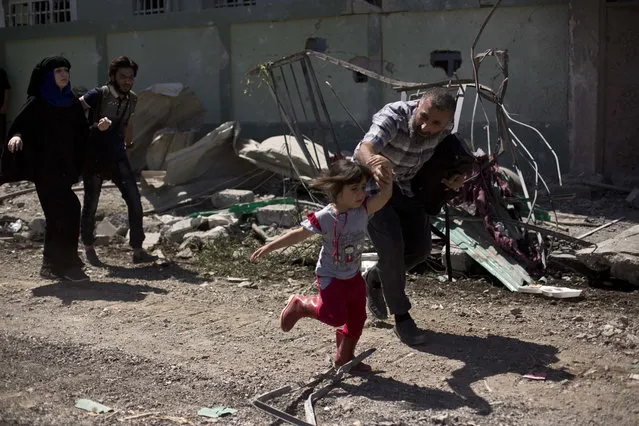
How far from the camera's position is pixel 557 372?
13.8ft

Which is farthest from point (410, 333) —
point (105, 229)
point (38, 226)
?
point (38, 226)

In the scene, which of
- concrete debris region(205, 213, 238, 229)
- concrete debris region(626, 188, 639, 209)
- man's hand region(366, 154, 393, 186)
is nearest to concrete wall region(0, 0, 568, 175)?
concrete debris region(626, 188, 639, 209)

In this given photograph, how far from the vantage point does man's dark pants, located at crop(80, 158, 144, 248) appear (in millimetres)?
7047

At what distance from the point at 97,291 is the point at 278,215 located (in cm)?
239

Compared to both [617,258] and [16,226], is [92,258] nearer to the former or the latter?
[16,226]

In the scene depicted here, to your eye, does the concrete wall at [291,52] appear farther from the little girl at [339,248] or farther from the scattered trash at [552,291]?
the little girl at [339,248]

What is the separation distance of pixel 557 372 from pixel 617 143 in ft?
21.0

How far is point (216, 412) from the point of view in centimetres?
381

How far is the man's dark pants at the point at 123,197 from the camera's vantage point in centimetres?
705

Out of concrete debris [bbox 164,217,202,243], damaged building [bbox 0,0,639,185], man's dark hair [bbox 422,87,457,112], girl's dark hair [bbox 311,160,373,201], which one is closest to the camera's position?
girl's dark hair [bbox 311,160,373,201]

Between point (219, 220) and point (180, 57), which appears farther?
point (180, 57)

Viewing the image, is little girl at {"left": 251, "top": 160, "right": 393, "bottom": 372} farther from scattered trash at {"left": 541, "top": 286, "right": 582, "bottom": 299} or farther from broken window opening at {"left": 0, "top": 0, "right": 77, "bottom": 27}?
broken window opening at {"left": 0, "top": 0, "right": 77, "bottom": 27}

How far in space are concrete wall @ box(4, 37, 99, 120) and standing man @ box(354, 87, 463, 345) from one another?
979 cm

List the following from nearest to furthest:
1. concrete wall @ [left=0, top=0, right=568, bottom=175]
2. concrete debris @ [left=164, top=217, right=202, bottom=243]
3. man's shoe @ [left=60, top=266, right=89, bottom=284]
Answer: man's shoe @ [left=60, top=266, right=89, bottom=284]
concrete debris @ [left=164, top=217, right=202, bottom=243]
concrete wall @ [left=0, top=0, right=568, bottom=175]
